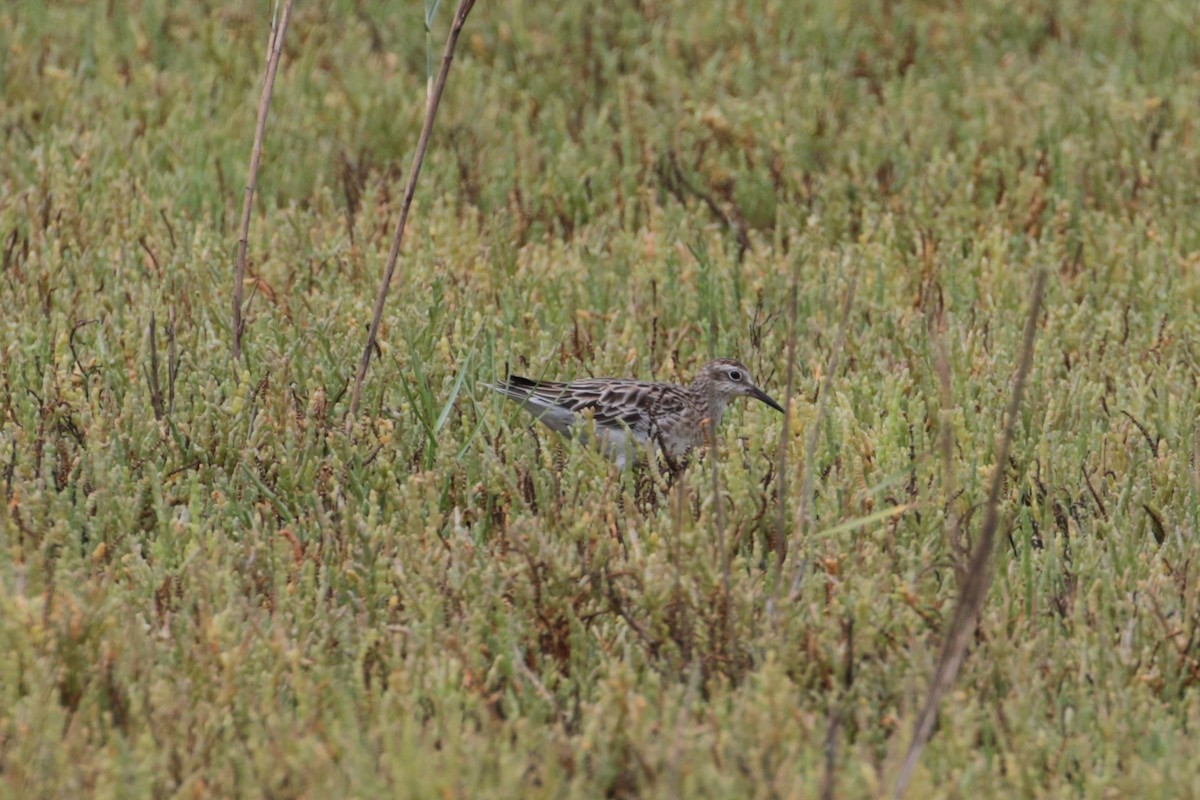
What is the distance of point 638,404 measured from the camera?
17.9 ft

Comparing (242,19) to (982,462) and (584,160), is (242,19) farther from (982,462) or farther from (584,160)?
(982,462)

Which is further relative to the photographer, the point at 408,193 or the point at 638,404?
the point at 638,404

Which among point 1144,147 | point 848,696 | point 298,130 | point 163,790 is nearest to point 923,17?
point 1144,147

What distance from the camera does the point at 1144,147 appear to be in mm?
7875

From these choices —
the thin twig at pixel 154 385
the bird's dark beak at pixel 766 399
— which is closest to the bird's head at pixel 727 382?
the bird's dark beak at pixel 766 399

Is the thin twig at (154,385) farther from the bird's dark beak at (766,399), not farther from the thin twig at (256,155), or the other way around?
the bird's dark beak at (766,399)

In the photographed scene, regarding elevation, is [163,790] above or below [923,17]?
below

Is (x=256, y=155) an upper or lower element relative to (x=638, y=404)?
upper

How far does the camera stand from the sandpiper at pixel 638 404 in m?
5.21

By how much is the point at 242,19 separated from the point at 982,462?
19.0ft

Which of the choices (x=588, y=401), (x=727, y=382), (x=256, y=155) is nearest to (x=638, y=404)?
(x=588, y=401)

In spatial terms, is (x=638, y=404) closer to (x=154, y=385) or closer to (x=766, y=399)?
(x=766, y=399)

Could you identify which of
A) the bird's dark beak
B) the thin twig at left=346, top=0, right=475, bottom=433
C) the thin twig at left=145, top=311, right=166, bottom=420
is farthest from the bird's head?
the thin twig at left=145, top=311, right=166, bottom=420

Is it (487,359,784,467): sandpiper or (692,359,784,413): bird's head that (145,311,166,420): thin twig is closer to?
(487,359,784,467): sandpiper
